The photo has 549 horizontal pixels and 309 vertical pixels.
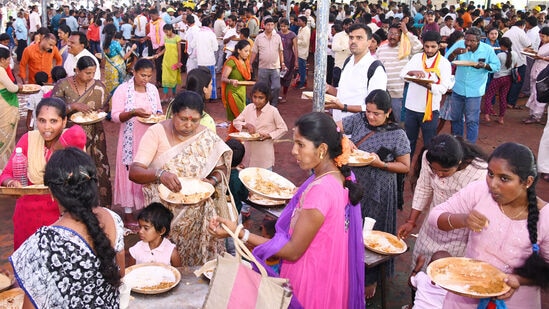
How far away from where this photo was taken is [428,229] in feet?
11.5

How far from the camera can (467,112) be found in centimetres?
751

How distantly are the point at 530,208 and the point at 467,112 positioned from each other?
5306mm

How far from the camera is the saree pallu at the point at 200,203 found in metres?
3.67

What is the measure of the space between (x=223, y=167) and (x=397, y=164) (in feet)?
4.53

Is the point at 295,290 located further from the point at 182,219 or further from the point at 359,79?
the point at 359,79

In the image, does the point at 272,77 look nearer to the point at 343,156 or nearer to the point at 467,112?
the point at 467,112

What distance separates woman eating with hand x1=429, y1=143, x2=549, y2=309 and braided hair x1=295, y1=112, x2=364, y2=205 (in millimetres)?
614

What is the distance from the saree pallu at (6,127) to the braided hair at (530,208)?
232 inches

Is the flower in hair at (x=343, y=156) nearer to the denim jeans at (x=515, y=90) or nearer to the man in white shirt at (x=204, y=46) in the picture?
the man in white shirt at (x=204, y=46)

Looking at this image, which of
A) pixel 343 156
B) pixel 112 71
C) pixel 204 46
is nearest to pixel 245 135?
pixel 343 156

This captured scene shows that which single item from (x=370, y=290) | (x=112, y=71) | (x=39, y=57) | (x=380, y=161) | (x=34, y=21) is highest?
(x=34, y=21)

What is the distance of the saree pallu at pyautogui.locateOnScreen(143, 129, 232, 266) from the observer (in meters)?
3.67

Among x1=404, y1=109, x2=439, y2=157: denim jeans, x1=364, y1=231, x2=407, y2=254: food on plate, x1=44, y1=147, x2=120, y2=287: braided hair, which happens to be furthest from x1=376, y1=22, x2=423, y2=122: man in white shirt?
x1=44, y1=147, x2=120, y2=287: braided hair

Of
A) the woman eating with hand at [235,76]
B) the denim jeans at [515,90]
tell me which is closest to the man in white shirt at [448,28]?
the denim jeans at [515,90]
